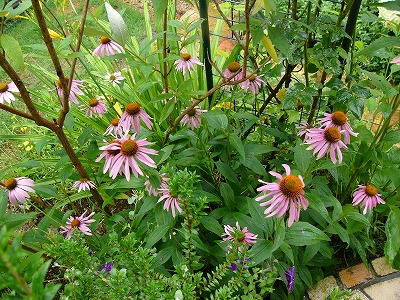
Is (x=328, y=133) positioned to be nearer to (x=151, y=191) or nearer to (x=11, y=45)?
(x=151, y=191)

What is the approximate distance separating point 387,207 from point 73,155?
3.35ft

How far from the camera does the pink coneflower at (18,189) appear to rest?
3.80 ft

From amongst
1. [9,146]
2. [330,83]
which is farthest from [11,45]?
[9,146]

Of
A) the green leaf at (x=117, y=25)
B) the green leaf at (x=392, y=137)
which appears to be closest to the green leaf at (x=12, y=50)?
the green leaf at (x=117, y=25)

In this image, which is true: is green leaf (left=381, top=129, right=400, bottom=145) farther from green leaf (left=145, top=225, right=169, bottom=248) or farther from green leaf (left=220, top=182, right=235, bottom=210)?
green leaf (left=145, top=225, right=169, bottom=248)

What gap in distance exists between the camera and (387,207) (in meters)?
1.29

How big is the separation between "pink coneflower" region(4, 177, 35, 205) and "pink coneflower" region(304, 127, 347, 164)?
2.73 feet

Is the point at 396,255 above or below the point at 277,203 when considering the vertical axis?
below

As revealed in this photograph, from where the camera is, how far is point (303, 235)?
1062 mm

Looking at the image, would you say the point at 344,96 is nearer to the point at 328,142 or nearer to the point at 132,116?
the point at 328,142

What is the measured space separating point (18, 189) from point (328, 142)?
0.91 meters

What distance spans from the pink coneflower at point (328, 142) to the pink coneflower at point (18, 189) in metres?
0.83

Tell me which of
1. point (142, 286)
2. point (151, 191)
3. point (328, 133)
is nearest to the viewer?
point (142, 286)

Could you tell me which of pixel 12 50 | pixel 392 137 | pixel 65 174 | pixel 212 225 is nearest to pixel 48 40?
pixel 12 50
